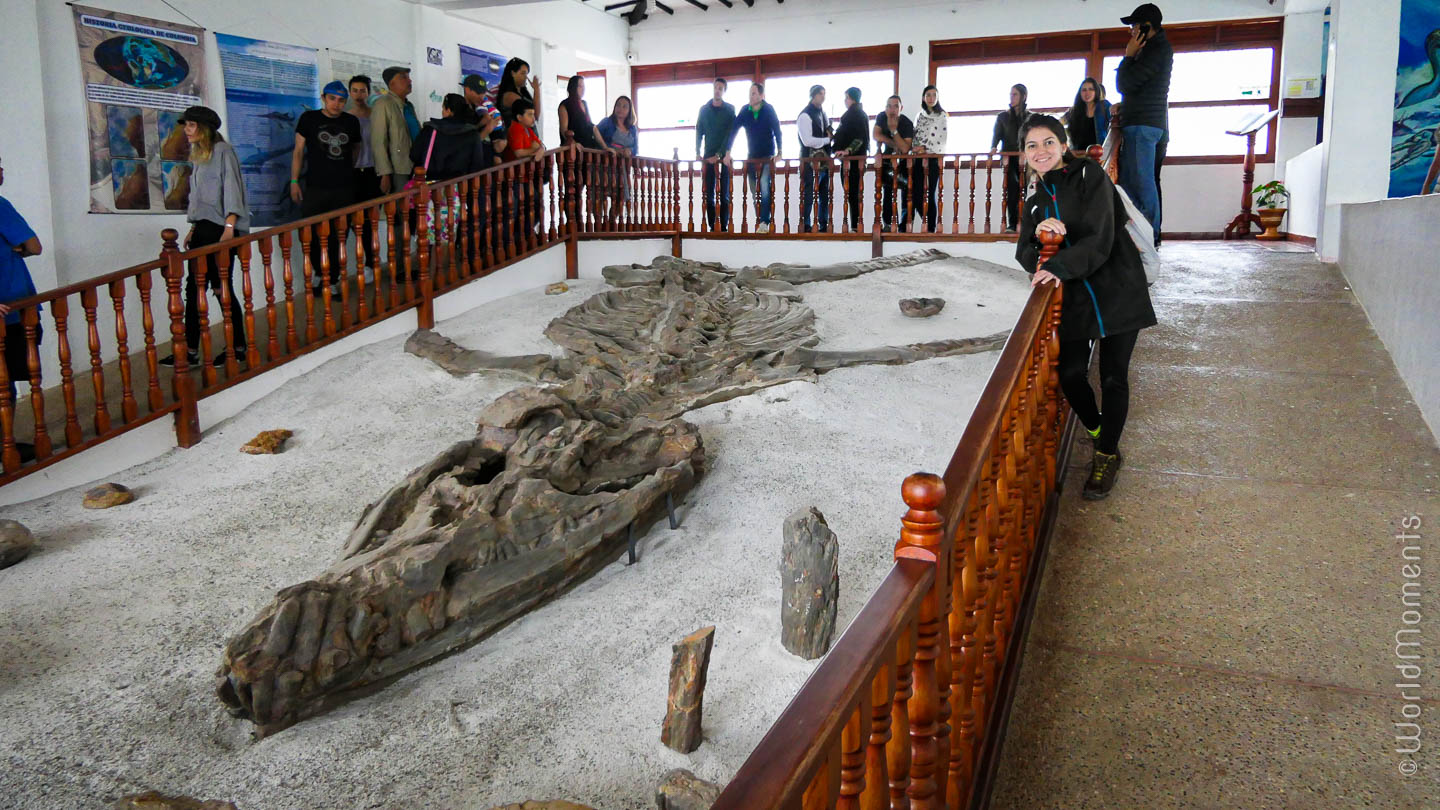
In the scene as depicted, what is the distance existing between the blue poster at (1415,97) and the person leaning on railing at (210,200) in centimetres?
791

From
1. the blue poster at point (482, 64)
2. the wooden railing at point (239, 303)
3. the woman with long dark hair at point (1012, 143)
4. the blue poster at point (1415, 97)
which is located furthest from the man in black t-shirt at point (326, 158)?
the blue poster at point (1415, 97)

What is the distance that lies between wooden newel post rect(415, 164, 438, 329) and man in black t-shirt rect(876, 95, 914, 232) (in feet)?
14.8

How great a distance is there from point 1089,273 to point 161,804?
3.05 metres

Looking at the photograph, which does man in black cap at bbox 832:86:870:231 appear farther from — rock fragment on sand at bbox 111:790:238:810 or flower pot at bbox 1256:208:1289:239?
rock fragment on sand at bbox 111:790:238:810

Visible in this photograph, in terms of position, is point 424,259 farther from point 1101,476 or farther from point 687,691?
point 1101,476

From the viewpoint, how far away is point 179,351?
5273 millimetres

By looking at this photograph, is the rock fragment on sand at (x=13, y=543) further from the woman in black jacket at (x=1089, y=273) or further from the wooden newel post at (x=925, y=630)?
the woman in black jacket at (x=1089, y=273)

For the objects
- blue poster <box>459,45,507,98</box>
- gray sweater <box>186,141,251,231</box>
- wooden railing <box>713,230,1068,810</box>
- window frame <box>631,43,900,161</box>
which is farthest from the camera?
window frame <box>631,43,900,161</box>

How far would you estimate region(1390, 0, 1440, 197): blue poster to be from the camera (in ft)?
22.1

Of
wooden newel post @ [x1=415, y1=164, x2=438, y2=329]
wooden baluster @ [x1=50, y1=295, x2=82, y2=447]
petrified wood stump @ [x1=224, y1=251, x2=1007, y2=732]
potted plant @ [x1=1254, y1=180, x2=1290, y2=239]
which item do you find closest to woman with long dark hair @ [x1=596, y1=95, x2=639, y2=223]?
wooden newel post @ [x1=415, y1=164, x2=438, y2=329]

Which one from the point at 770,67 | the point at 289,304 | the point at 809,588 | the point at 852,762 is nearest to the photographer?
the point at 852,762

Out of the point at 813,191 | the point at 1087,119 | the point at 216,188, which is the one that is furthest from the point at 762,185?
the point at 216,188

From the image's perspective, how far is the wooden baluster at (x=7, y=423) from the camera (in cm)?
450

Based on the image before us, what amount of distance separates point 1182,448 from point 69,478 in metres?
5.37
